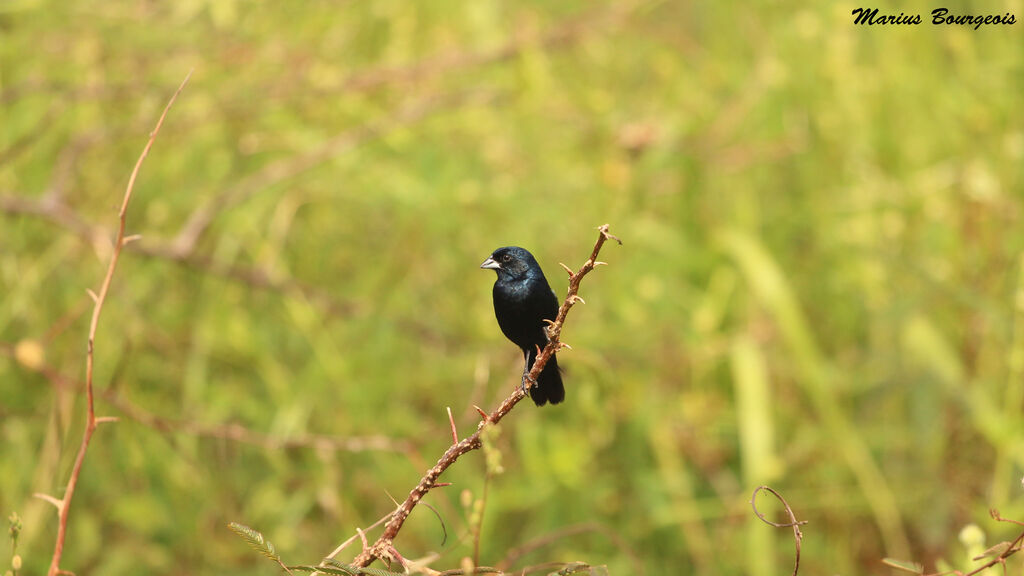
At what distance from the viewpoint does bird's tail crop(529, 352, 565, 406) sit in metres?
1.65

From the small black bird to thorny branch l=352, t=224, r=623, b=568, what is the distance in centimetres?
36

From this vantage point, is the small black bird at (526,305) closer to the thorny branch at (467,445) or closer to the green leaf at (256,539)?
the thorny branch at (467,445)

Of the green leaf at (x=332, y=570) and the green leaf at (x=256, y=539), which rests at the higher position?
the green leaf at (x=256, y=539)

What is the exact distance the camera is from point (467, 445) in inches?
49.6

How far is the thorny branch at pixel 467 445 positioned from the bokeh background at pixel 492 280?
8.14ft

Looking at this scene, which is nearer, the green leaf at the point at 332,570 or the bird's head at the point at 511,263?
the green leaf at the point at 332,570

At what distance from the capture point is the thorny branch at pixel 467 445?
3.96 feet

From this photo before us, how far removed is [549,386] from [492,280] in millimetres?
3138

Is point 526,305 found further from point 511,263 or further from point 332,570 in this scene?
point 332,570

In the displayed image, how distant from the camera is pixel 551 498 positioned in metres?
4.08

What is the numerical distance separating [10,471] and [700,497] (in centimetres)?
288

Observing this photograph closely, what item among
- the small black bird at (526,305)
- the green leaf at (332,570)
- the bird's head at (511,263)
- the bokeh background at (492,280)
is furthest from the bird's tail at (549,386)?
the bokeh background at (492,280)

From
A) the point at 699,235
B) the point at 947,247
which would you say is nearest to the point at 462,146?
the point at 699,235

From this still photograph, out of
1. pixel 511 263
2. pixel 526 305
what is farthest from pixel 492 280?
pixel 526 305
